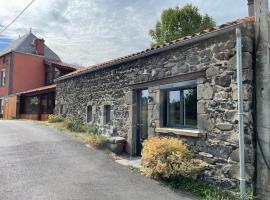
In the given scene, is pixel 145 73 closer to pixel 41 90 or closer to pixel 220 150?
pixel 220 150

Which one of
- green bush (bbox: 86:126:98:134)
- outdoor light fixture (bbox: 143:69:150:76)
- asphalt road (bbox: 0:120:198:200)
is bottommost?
asphalt road (bbox: 0:120:198:200)

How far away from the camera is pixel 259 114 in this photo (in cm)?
618

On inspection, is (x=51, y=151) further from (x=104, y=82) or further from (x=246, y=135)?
(x=246, y=135)

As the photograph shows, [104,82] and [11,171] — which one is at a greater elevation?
[104,82]

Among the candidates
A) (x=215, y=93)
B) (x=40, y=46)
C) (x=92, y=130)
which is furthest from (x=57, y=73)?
(x=215, y=93)

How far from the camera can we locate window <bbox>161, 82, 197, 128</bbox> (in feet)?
25.8

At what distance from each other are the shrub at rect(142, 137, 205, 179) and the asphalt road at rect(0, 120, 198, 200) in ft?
1.11

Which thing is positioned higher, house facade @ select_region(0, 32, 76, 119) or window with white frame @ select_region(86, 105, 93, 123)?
house facade @ select_region(0, 32, 76, 119)

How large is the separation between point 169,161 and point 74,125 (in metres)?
7.86

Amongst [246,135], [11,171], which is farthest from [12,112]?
[246,135]

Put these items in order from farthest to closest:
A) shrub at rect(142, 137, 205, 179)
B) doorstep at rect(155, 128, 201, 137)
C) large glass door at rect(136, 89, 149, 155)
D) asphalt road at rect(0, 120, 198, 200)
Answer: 1. large glass door at rect(136, 89, 149, 155)
2. doorstep at rect(155, 128, 201, 137)
3. shrub at rect(142, 137, 205, 179)
4. asphalt road at rect(0, 120, 198, 200)

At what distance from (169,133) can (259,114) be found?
2826mm

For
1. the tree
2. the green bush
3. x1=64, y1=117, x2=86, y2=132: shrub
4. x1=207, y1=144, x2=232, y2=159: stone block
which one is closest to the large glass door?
the green bush

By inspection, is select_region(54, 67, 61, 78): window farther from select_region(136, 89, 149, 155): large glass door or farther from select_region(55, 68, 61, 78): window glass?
select_region(136, 89, 149, 155): large glass door
